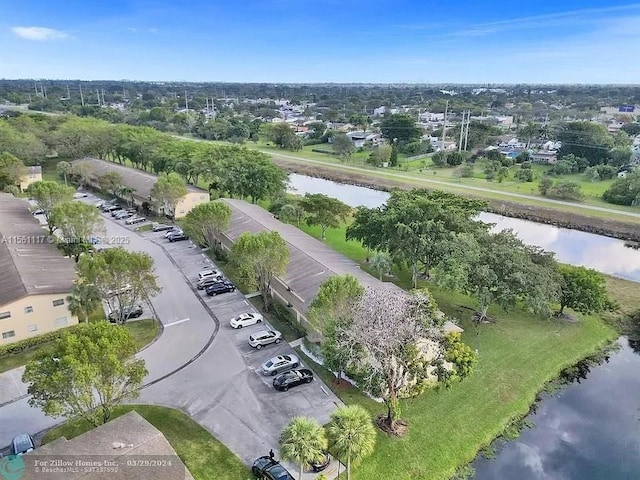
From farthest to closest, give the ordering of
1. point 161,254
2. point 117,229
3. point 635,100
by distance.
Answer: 1. point 635,100
2. point 117,229
3. point 161,254

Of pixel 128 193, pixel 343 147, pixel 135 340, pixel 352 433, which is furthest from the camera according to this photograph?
pixel 343 147

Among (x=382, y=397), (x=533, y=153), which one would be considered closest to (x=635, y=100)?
(x=533, y=153)

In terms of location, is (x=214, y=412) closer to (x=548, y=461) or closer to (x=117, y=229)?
(x=548, y=461)

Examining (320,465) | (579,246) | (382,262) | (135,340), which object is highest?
(382,262)

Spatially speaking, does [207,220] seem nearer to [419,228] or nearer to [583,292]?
[419,228]

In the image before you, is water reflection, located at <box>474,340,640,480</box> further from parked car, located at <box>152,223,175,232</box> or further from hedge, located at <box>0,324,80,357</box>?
parked car, located at <box>152,223,175,232</box>

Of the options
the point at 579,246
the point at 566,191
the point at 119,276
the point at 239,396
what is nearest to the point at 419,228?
the point at 239,396
